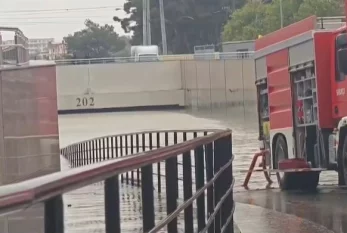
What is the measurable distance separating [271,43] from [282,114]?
1932 millimetres

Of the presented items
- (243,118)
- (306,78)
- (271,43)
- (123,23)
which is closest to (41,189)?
(306,78)

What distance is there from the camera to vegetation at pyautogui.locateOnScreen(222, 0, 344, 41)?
7244cm

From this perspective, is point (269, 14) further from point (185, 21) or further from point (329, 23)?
point (329, 23)

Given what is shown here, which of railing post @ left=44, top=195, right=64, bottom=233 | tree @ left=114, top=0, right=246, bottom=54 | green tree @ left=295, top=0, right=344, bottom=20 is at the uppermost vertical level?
tree @ left=114, top=0, right=246, bottom=54

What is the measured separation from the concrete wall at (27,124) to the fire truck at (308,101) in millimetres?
7344

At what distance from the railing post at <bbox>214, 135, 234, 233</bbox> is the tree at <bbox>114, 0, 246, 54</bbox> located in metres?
105

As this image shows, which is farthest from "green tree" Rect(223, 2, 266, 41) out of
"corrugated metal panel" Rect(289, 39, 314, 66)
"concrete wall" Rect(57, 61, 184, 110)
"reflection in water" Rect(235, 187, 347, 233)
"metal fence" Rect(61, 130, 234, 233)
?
"metal fence" Rect(61, 130, 234, 233)

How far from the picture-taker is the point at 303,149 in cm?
1828

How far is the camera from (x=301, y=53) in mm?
18188

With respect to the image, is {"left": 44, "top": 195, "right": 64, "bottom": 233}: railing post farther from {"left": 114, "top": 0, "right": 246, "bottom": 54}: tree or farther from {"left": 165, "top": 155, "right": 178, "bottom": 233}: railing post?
{"left": 114, "top": 0, "right": 246, "bottom": 54}: tree

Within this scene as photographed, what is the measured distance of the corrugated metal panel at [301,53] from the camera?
58.1ft

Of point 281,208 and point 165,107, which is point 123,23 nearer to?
point 165,107

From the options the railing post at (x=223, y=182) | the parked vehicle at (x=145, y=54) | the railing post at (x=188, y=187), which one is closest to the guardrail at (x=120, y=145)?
the railing post at (x=223, y=182)

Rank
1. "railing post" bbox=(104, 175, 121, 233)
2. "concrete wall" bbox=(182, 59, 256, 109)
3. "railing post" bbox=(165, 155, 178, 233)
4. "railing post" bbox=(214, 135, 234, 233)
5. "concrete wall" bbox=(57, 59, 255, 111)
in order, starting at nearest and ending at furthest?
"railing post" bbox=(104, 175, 121, 233)
"railing post" bbox=(165, 155, 178, 233)
"railing post" bbox=(214, 135, 234, 233)
"concrete wall" bbox=(182, 59, 256, 109)
"concrete wall" bbox=(57, 59, 255, 111)
